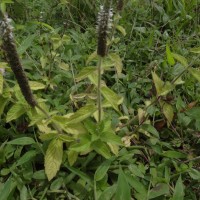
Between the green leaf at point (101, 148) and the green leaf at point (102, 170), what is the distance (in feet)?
0.32

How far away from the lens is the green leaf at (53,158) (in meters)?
2.04

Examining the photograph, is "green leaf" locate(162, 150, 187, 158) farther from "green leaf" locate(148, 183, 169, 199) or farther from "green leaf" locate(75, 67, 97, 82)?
"green leaf" locate(75, 67, 97, 82)

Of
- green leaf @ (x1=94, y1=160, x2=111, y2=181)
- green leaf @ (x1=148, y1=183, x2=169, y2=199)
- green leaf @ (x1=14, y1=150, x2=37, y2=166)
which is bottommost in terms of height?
green leaf @ (x1=148, y1=183, x2=169, y2=199)

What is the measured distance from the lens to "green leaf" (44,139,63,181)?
2.04 metres

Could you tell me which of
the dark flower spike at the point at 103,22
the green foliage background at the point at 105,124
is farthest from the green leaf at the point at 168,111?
the dark flower spike at the point at 103,22

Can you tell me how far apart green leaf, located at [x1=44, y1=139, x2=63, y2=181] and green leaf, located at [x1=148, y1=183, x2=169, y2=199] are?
0.56 meters

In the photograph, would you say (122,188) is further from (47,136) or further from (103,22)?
(103,22)

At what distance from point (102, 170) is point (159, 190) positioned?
0.35 meters

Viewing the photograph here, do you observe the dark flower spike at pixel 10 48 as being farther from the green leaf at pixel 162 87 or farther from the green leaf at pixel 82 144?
the green leaf at pixel 162 87

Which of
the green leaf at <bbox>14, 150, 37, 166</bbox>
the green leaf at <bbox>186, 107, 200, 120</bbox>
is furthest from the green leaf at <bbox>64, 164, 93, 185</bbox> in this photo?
the green leaf at <bbox>186, 107, 200, 120</bbox>

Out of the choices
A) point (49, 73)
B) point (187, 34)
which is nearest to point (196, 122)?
point (49, 73)

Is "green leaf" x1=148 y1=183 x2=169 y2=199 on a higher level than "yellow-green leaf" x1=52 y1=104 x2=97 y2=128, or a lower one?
lower

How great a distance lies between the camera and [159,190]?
2.11 metres

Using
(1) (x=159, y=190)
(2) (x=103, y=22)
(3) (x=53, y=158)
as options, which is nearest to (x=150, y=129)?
(1) (x=159, y=190)
